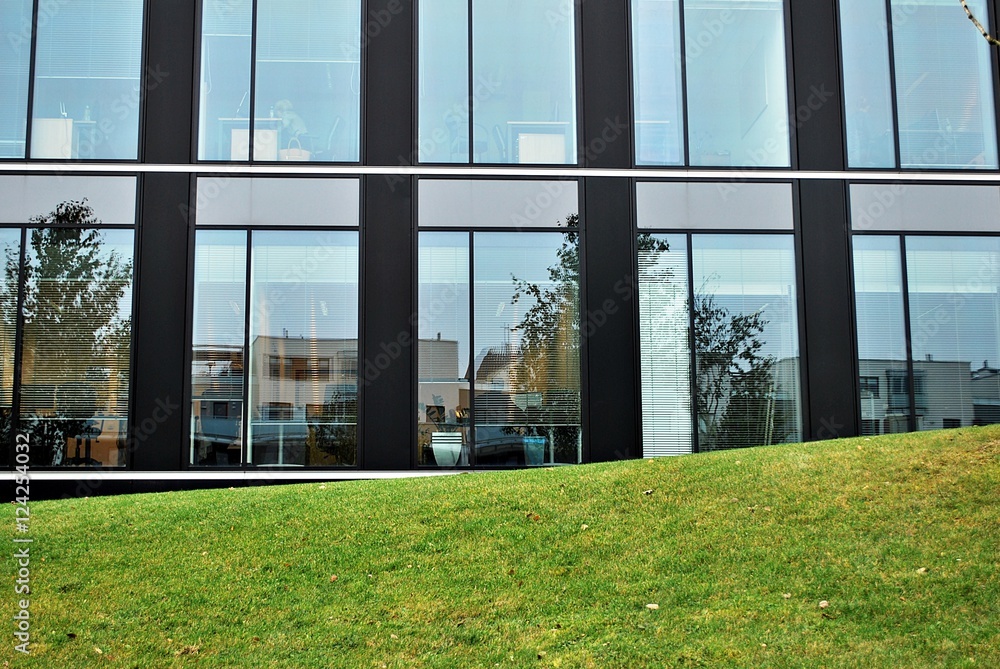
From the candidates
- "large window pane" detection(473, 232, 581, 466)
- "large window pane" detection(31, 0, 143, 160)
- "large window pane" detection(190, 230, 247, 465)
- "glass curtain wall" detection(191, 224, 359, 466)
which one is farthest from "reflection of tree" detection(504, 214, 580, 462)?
"large window pane" detection(31, 0, 143, 160)

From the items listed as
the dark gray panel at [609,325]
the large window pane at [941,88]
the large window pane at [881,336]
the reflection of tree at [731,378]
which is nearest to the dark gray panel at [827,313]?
the large window pane at [881,336]

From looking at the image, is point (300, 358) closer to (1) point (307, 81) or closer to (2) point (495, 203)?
(2) point (495, 203)

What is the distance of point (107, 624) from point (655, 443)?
27.3 ft

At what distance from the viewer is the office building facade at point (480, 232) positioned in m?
12.6

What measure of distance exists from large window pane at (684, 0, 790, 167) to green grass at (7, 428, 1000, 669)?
5.68 m

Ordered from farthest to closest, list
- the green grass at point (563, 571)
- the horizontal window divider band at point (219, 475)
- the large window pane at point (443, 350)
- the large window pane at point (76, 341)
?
the large window pane at point (443, 350), the large window pane at point (76, 341), the horizontal window divider band at point (219, 475), the green grass at point (563, 571)

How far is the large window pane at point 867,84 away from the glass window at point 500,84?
14.3 ft

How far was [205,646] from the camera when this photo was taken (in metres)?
6.15

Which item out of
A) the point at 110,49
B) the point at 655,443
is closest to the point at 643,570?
the point at 655,443

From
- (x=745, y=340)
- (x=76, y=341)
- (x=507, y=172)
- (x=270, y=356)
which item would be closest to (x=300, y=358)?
(x=270, y=356)

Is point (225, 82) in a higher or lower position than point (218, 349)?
higher

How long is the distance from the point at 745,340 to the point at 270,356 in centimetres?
702

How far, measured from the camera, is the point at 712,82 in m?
13.8

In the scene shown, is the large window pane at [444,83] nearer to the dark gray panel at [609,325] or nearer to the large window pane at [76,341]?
the dark gray panel at [609,325]
